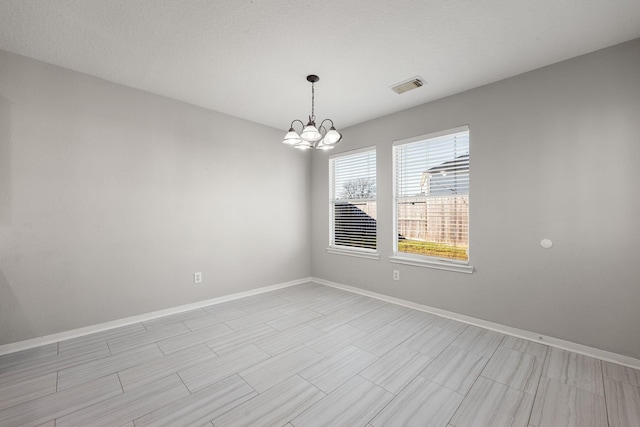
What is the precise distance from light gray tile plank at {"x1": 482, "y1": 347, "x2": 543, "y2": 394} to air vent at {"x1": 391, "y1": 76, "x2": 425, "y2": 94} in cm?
278

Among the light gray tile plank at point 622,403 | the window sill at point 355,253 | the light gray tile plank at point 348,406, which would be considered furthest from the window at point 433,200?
the light gray tile plank at point 348,406

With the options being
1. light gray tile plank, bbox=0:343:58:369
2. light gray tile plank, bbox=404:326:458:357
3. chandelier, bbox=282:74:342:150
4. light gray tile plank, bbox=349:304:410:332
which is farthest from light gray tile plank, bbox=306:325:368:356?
light gray tile plank, bbox=0:343:58:369

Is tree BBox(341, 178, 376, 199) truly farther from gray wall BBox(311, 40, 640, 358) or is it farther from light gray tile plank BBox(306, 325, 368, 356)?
light gray tile plank BBox(306, 325, 368, 356)

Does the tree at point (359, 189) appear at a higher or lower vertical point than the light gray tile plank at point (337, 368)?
higher

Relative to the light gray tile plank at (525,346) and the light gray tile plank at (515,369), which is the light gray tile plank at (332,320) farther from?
the light gray tile plank at (525,346)

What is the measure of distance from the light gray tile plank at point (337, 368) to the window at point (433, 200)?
62.1 inches

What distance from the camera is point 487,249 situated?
9.73ft

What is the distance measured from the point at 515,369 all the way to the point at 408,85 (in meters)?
2.88

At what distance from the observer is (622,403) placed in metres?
1.79

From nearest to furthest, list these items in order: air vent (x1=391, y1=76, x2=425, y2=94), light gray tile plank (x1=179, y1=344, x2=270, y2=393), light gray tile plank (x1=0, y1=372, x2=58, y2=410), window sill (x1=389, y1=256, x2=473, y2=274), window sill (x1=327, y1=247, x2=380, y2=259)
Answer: light gray tile plank (x1=0, y1=372, x2=58, y2=410) → light gray tile plank (x1=179, y1=344, x2=270, y2=393) → air vent (x1=391, y1=76, x2=425, y2=94) → window sill (x1=389, y1=256, x2=473, y2=274) → window sill (x1=327, y1=247, x2=380, y2=259)

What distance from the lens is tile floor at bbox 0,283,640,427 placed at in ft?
5.46

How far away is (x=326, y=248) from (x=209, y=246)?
196 cm

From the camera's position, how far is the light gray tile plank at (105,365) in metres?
2.03

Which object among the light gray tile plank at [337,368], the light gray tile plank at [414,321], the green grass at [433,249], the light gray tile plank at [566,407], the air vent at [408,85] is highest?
the air vent at [408,85]
